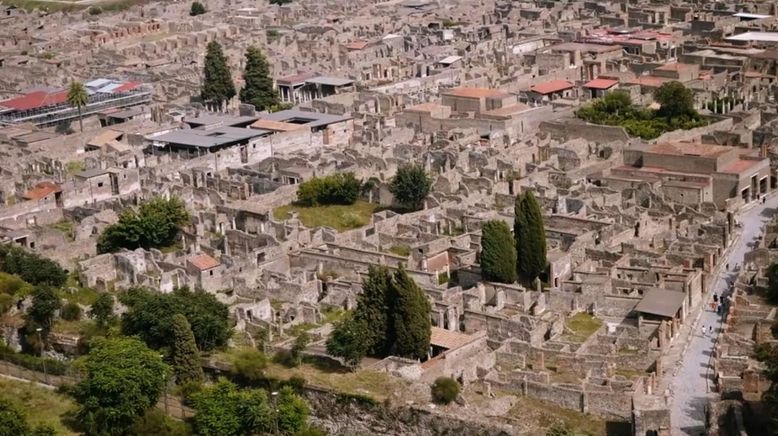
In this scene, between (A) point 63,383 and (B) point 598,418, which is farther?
(A) point 63,383

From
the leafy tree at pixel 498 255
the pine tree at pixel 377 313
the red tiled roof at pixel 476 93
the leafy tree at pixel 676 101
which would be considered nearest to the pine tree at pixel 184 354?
the pine tree at pixel 377 313

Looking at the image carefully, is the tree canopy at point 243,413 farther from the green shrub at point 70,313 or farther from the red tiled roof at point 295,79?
the red tiled roof at point 295,79

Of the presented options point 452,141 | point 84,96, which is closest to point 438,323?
point 452,141

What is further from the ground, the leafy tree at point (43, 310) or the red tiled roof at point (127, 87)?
the red tiled roof at point (127, 87)

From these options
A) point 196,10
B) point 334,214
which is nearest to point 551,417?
point 334,214

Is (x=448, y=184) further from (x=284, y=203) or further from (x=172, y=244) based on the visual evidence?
(x=172, y=244)

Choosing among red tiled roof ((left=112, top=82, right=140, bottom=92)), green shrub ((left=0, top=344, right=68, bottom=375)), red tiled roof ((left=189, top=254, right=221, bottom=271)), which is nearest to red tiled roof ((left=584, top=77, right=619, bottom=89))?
red tiled roof ((left=112, top=82, right=140, bottom=92))
